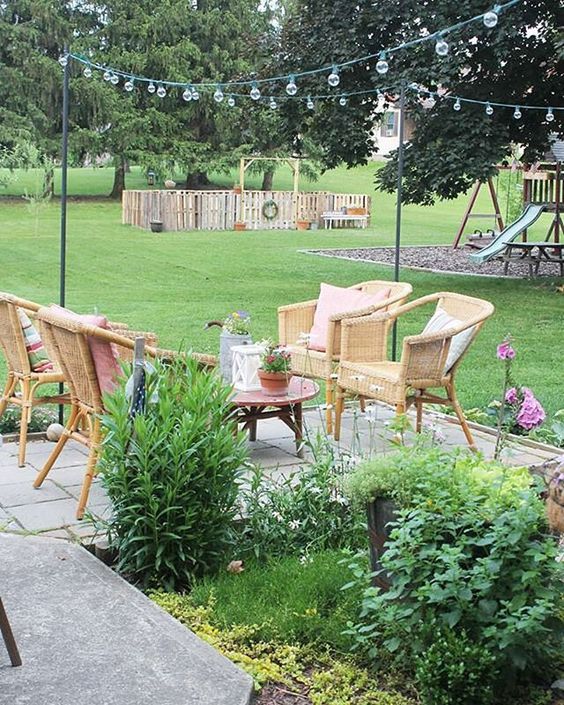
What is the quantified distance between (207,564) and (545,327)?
7.03 metres

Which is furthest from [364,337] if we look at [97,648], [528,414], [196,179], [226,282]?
[196,179]

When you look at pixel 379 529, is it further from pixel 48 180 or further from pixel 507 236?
pixel 48 180

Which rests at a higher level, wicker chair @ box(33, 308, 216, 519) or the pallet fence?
the pallet fence

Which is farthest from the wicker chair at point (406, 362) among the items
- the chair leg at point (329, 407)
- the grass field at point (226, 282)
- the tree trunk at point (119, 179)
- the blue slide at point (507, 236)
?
the tree trunk at point (119, 179)

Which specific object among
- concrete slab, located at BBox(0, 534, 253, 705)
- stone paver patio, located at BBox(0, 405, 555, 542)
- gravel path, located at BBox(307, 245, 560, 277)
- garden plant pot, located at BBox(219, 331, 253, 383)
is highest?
gravel path, located at BBox(307, 245, 560, 277)

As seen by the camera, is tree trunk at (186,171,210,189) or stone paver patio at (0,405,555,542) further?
tree trunk at (186,171,210,189)

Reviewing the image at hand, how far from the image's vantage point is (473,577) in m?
2.54

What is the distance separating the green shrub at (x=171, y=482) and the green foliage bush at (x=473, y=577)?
77 cm

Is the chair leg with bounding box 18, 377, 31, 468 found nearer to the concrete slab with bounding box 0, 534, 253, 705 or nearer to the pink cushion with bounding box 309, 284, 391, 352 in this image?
the concrete slab with bounding box 0, 534, 253, 705

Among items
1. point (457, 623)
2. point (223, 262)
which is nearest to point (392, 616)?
point (457, 623)

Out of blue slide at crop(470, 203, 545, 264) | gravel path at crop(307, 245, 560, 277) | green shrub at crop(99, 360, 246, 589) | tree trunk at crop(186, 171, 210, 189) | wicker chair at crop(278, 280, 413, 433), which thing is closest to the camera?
green shrub at crop(99, 360, 246, 589)

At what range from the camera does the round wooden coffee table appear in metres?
4.71

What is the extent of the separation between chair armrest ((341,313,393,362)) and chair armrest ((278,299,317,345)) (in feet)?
2.27

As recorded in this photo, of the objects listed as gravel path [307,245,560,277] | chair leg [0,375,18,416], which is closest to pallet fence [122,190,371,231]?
gravel path [307,245,560,277]
